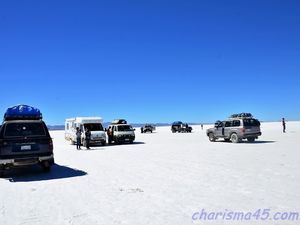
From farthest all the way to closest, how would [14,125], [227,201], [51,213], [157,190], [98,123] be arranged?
1. [98,123]
2. [14,125]
3. [157,190]
4. [227,201]
5. [51,213]

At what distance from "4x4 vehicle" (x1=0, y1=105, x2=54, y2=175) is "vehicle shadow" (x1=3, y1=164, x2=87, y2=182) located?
457 mm

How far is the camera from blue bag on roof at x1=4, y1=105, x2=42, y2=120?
14.3m

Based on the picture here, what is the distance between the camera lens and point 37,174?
1388cm

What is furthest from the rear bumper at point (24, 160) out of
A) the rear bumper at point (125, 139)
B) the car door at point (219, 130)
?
the car door at point (219, 130)

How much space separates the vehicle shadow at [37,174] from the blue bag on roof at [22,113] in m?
2.28

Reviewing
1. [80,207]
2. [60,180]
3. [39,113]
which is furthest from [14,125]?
[80,207]

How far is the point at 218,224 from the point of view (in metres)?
6.38

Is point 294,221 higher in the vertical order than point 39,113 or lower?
lower

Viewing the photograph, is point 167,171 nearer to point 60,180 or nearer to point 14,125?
point 60,180

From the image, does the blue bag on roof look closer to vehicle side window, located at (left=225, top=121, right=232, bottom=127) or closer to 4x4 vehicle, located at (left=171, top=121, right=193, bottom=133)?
vehicle side window, located at (left=225, top=121, right=232, bottom=127)

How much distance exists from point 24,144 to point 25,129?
2.49ft

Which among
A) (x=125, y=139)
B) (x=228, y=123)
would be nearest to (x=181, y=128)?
(x=125, y=139)

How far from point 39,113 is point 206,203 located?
9257 mm

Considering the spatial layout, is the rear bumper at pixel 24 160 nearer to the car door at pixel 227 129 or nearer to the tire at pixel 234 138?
the tire at pixel 234 138
